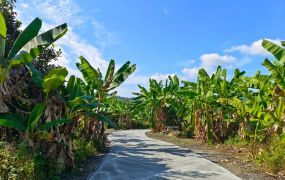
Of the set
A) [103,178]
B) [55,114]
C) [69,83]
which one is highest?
[69,83]

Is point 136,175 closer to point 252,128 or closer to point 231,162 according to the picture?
point 231,162

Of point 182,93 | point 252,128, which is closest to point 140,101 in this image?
point 182,93

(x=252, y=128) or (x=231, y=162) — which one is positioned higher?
(x=252, y=128)

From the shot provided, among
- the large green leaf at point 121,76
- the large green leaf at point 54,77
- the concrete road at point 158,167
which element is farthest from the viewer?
the large green leaf at point 121,76

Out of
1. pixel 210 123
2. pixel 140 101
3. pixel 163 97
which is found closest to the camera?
pixel 210 123

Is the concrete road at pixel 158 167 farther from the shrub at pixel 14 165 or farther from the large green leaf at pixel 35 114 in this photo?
the large green leaf at pixel 35 114

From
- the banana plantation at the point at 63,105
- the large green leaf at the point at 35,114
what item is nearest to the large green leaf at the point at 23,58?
the banana plantation at the point at 63,105

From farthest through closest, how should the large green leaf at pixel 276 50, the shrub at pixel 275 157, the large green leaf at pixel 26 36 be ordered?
the large green leaf at pixel 276 50, the shrub at pixel 275 157, the large green leaf at pixel 26 36

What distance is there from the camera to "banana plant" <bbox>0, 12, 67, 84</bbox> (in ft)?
31.1

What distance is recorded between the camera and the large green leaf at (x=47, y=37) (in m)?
10.3

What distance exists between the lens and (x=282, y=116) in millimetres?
11617

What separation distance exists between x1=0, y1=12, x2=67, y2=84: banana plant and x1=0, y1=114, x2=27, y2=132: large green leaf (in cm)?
97

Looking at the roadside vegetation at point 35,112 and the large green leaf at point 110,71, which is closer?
the roadside vegetation at point 35,112

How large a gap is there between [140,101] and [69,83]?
687 inches
